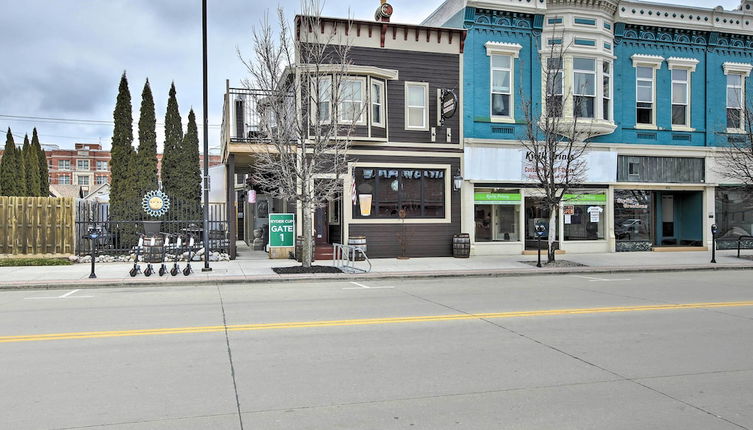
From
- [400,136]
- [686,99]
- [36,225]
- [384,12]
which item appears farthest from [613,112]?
[36,225]

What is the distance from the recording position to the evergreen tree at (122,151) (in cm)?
2088

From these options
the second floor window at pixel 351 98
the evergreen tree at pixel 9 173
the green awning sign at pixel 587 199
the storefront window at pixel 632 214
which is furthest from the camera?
the evergreen tree at pixel 9 173

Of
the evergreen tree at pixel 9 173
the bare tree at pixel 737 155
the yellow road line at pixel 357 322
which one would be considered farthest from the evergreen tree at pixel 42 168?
the bare tree at pixel 737 155

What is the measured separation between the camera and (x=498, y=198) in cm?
2125

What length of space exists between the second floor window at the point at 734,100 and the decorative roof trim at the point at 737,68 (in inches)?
7.0

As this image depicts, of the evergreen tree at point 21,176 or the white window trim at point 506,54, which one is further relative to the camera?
the evergreen tree at point 21,176

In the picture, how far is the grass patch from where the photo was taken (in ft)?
57.6

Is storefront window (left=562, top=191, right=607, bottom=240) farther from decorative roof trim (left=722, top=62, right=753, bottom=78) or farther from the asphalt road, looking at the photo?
the asphalt road

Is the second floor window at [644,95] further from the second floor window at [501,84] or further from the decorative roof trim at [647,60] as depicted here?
the second floor window at [501,84]

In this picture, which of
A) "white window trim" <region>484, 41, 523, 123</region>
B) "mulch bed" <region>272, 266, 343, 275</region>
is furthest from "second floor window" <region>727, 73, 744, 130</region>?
"mulch bed" <region>272, 266, 343, 275</region>

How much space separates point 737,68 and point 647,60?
4234 millimetres

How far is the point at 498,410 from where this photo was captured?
A: 15.7 feet

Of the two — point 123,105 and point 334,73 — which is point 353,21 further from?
point 123,105

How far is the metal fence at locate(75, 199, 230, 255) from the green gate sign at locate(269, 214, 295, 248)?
5.04ft
